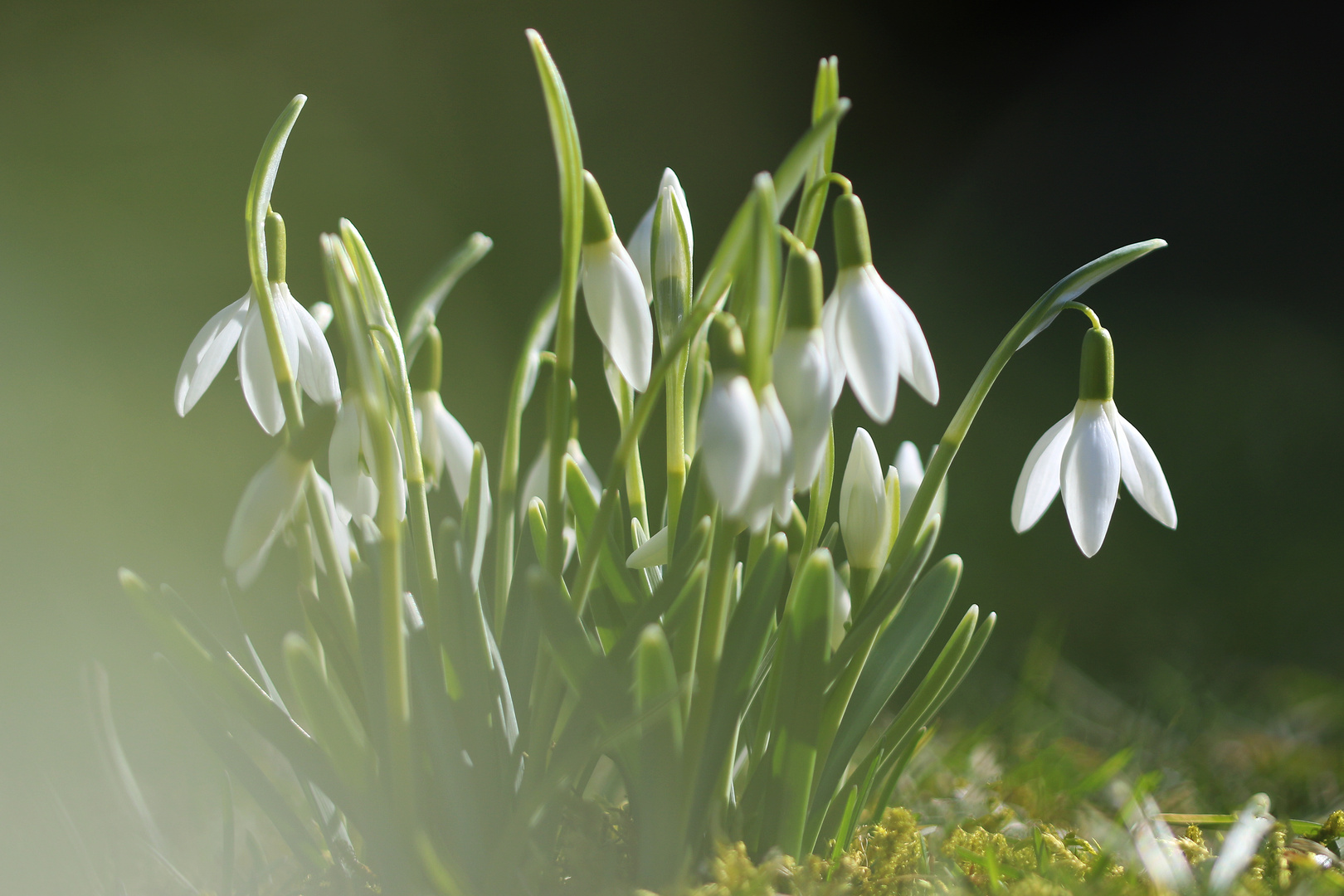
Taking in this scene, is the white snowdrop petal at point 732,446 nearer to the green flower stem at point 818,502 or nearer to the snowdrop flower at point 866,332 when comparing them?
the snowdrop flower at point 866,332

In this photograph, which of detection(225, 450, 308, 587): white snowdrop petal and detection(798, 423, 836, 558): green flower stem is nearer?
detection(225, 450, 308, 587): white snowdrop petal

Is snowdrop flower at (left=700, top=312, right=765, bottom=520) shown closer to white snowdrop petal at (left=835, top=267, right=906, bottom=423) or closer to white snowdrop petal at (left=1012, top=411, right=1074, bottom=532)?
white snowdrop petal at (left=835, top=267, right=906, bottom=423)

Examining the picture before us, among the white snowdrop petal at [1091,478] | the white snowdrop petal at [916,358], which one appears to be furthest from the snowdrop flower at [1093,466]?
the white snowdrop petal at [916,358]

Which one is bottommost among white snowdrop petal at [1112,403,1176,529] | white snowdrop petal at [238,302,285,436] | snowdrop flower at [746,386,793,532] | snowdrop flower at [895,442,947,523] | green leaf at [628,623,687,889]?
green leaf at [628,623,687,889]

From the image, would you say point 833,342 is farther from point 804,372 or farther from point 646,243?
point 646,243

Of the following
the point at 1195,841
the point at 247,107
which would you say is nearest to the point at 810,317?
the point at 1195,841

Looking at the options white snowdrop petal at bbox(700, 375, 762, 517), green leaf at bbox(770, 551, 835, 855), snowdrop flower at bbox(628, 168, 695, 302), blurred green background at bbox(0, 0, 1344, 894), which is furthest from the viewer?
blurred green background at bbox(0, 0, 1344, 894)

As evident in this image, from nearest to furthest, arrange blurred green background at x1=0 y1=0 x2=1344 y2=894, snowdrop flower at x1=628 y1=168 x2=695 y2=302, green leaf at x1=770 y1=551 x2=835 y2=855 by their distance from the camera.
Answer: green leaf at x1=770 y1=551 x2=835 y2=855, snowdrop flower at x1=628 y1=168 x2=695 y2=302, blurred green background at x1=0 y1=0 x2=1344 y2=894

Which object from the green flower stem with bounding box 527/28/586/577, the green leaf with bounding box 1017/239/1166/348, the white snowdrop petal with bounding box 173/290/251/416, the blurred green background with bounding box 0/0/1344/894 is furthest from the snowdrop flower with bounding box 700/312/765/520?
the blurred green background with bounding box 0/0/1344/894

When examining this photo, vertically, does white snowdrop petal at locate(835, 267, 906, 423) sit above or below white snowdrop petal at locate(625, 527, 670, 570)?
above
